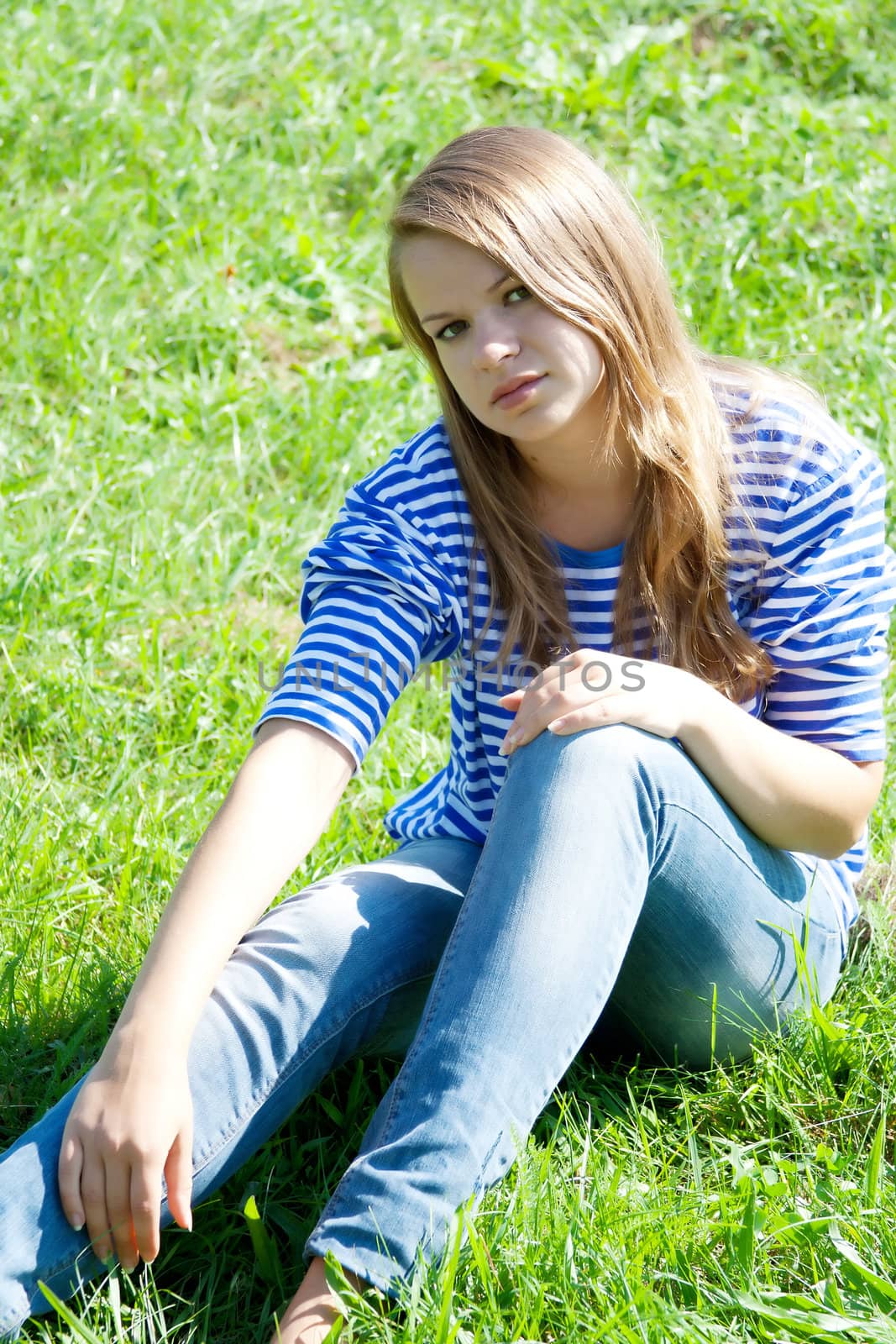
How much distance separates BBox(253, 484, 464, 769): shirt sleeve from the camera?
6.24 feet

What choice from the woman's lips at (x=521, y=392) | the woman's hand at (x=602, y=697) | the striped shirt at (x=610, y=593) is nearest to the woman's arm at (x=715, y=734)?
the woman's hand at (x=602, y=697)

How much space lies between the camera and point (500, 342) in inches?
74.9

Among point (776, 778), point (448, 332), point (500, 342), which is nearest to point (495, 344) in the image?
point (500, 342)

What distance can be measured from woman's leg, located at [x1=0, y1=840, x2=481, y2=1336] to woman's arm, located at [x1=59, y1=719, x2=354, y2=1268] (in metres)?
0.04

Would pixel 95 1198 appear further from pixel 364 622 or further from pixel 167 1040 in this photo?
pixel 364 622

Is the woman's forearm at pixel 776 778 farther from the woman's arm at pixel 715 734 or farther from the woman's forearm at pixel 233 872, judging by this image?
the woman's forearm at pixel 233 872

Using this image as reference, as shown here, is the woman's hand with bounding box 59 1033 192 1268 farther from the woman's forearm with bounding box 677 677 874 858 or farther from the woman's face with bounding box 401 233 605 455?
the woman's face with bounding box 401 233 605 455

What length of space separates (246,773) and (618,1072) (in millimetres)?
729

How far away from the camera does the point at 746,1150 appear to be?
74.7 inches

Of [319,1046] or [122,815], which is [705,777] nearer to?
[319,1046]

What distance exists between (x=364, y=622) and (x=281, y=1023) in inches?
21.7

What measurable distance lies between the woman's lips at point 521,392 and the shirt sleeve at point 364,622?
0.78 feet

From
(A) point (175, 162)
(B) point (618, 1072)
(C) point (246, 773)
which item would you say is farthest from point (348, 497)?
(A) point (175, 162)

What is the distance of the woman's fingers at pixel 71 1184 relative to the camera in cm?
159
